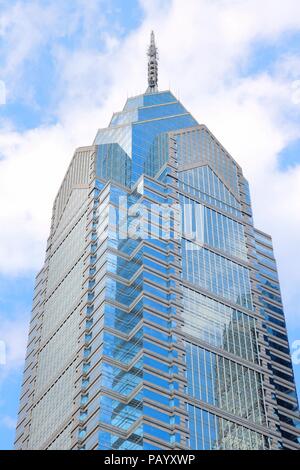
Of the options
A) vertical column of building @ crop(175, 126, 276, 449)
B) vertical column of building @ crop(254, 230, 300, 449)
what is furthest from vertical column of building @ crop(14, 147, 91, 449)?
vertical column of building @ crop(254, 230, 300, 449)

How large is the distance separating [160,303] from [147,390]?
22463 millimetres

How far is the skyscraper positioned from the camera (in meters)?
155

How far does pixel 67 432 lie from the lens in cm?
15962

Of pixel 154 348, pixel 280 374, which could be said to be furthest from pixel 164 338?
pixel 280 374

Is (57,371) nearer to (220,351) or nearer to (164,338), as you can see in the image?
(164,338)

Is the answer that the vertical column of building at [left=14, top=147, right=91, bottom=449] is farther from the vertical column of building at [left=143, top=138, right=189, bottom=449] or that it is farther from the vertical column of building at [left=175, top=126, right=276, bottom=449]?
the vertical column of building at [left=175, top=126, right=276, bottom=449]

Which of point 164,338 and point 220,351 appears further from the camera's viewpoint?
point 220,351

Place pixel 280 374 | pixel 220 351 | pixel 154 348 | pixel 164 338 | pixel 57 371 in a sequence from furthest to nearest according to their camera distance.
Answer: pixel 280 374 < pixel 57 371 < pixel 220 351 < pixel 164 338 < pixel 154 348

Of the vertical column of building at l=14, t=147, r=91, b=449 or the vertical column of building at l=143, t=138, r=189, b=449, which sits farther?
the vertical column of building at l=14, t=147, r=91, b=449

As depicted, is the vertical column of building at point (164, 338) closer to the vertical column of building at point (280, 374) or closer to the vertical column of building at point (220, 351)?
the vertical column of building at point (220, 351)

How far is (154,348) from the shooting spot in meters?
164
